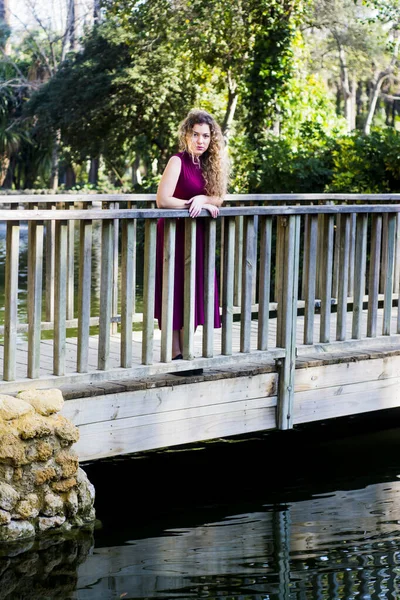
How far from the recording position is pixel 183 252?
6254mm

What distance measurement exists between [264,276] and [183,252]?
55cm

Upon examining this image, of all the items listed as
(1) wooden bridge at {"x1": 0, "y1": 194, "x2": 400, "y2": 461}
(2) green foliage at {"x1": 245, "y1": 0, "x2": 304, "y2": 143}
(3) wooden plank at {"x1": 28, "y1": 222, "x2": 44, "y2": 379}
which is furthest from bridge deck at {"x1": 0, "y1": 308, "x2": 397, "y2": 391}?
(2) green foliage at {"x1": 245, "y1": 0, "x2": 304, "y2": 143}

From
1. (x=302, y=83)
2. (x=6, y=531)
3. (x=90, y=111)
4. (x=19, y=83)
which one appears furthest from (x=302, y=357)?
(x=19, y=83)

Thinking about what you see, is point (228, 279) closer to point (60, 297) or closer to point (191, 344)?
point (191, 344)

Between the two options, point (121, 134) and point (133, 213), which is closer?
point (133, 213)

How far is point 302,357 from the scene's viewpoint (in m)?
6.96

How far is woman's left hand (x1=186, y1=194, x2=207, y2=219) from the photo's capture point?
5848mm

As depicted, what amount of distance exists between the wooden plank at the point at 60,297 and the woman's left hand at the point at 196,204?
785 mm

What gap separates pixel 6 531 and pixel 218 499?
71.4 inches

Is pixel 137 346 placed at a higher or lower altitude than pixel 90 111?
lower

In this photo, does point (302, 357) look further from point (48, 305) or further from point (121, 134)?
point (121, 134)

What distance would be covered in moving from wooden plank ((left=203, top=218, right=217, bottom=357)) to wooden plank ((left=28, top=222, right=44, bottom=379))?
1.11 metres

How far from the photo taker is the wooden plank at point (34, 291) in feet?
17.5

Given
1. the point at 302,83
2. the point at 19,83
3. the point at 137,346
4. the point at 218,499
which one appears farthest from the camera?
the point at 19,83
